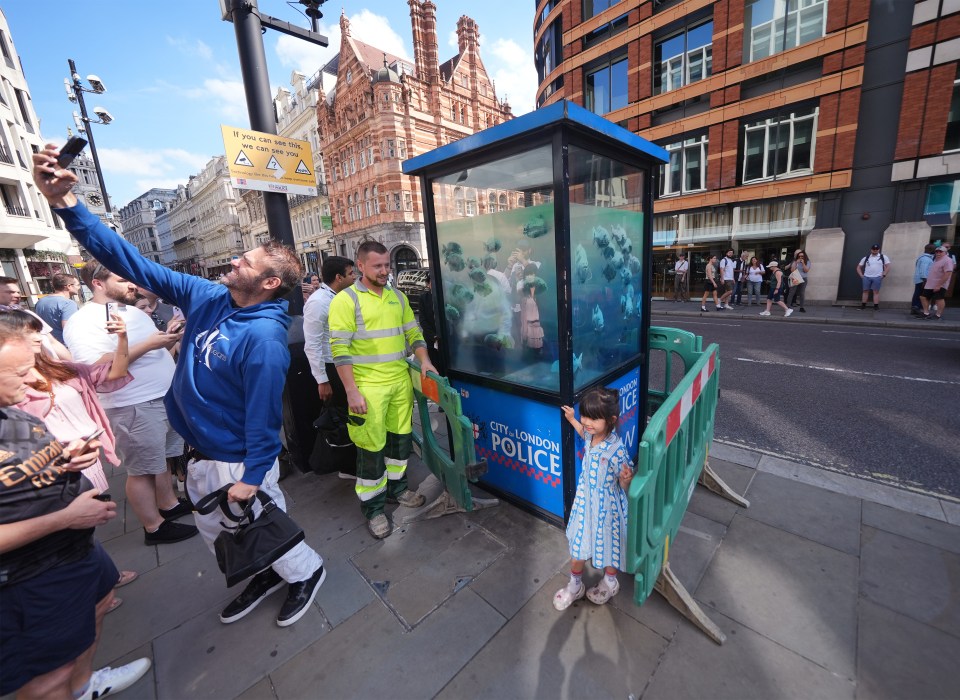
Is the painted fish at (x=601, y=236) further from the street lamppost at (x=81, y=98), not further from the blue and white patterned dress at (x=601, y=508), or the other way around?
the street lamppost at (x=81, y=98)

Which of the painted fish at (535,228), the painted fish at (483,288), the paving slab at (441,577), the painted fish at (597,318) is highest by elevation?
the painted fish at (535,228)

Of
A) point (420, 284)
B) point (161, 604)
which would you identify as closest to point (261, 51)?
point (420, 284)

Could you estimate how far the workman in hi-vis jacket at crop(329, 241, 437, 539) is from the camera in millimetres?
2834

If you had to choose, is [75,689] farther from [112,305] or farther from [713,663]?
[713,663]

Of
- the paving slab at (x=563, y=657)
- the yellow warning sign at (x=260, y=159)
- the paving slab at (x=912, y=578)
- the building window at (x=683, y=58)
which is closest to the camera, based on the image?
the paving slab at (x=563, y=657)

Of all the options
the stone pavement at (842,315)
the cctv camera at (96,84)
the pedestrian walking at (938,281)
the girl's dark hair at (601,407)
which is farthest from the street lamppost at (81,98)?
the pedestrian walking at (938,281)

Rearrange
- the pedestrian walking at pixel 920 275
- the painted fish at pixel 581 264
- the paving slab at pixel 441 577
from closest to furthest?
the paving slab at pixel 441 577 → the painted fish at pixel 581 264 → the pedestrian walking at pixel 920 275

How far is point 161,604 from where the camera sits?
96.3 inches

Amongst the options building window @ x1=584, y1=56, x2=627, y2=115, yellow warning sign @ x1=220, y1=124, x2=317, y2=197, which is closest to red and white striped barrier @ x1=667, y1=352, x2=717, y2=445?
yellow warning sign @ x1=220, y1=124, x2=317, y2=197

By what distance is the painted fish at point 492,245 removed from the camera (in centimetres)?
300

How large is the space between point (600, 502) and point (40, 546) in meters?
2.33

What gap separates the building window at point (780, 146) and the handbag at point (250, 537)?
1796 cm

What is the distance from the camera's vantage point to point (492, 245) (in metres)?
3.03

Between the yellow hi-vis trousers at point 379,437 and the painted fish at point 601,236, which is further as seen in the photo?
the yellow hi-vis trousers at point 379,437
